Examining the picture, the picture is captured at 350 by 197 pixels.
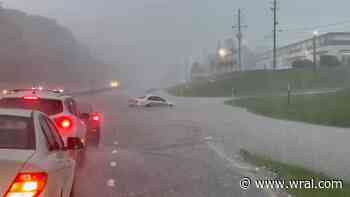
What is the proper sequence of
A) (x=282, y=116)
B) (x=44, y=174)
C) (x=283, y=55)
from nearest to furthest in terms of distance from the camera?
(x=44, y=174), (x=282, y=116), (x=283, y=55)

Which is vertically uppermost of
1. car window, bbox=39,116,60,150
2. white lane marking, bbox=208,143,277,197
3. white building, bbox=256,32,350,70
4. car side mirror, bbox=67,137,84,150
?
white building, bbox=256,32,350,70

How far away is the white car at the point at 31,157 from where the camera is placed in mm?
5879

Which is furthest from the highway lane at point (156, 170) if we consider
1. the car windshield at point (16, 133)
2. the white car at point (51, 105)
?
the car windshield at point (16, 133)

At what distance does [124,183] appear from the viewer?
39.1ft

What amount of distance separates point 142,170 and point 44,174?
811cm

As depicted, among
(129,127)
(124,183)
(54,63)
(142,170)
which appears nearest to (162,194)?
(124,183)

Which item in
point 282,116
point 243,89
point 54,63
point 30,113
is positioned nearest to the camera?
point 30,113

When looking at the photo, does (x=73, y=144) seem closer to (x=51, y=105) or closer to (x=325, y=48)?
(x=51, y=105)

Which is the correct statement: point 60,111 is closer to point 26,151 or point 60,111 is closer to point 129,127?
point 26,151

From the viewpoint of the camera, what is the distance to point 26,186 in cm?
591

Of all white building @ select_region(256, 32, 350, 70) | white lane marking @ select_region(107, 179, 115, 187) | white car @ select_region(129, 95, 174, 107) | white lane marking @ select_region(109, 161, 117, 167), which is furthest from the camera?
white building @ select_region(256, 32, 350, 70)

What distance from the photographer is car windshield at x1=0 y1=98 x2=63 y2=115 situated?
1290 centimetres

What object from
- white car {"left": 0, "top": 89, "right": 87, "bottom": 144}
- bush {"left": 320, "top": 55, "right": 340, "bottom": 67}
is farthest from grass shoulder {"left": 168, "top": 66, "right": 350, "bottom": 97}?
white car {"left": 0, "top": 89, "right": 87, "bottom": 144}

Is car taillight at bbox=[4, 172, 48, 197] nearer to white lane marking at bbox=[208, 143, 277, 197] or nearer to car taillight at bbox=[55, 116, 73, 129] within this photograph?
white lane marking at bbox=[208, 143, 277, 197]
